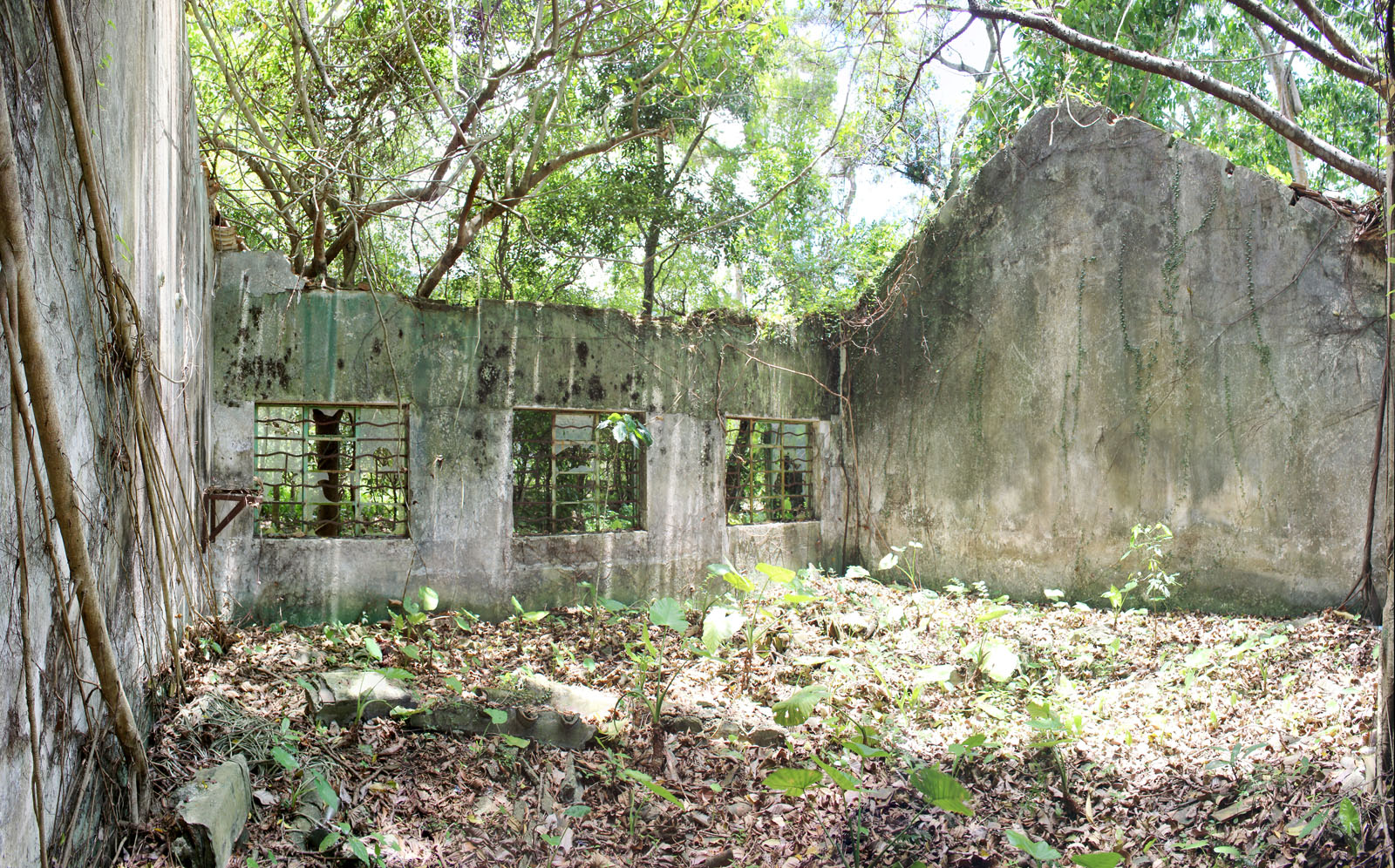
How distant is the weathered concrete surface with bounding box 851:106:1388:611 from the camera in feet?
20.3

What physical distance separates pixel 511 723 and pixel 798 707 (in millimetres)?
1507

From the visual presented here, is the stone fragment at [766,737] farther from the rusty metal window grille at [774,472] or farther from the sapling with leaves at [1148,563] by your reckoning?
the rusty metal window grille at [774,472]

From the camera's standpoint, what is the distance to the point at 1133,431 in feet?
22.6

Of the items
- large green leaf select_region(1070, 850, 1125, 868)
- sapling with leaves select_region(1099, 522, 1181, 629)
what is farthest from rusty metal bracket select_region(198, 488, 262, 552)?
sapling with leaves select_region(1099, 522, 1181, 629)

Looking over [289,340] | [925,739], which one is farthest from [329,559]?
[925,739]

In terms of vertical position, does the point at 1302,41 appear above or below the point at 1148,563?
above

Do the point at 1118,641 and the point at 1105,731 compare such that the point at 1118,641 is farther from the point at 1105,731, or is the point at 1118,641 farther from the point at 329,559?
the point at 329,559

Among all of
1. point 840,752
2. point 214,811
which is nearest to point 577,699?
point 840,752

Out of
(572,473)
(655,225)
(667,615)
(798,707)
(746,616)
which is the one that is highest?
(655,225)

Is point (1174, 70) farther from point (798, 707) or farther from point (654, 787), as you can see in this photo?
point (654, 787)

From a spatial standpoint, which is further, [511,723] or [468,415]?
[468,415]

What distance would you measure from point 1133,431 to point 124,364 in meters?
6.85

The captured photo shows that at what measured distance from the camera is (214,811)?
2875mm

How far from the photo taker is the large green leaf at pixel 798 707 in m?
4.43
